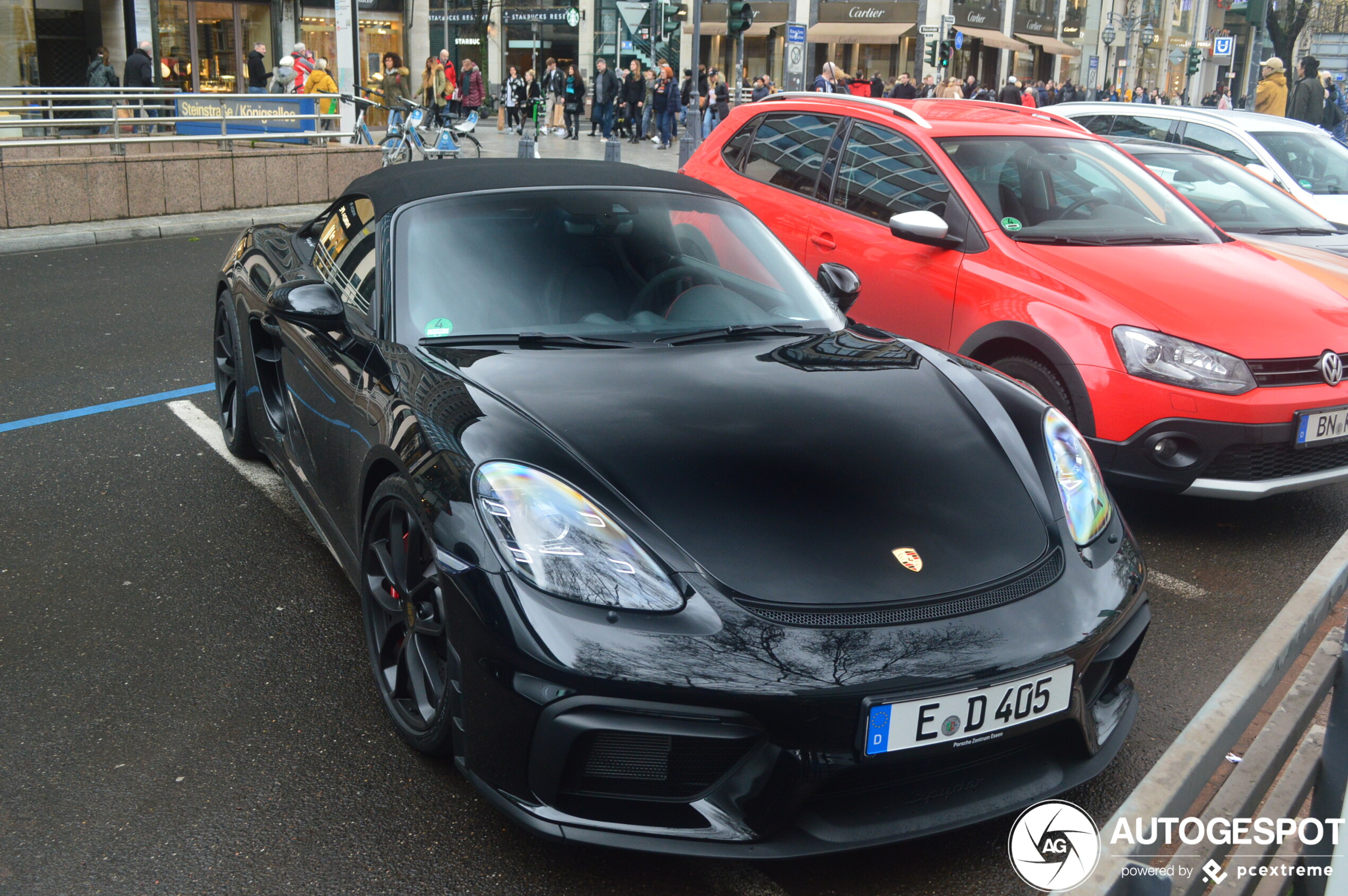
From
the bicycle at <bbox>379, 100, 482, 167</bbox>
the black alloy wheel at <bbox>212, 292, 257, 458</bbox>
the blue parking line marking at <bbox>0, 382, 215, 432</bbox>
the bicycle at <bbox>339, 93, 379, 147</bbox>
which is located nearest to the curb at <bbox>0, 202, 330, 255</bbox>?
the bicycle at <bbox>339, 93, 379, 147</bbox>

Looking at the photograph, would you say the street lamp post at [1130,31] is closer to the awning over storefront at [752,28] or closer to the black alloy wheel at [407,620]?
the awning over storefront at [752,28]

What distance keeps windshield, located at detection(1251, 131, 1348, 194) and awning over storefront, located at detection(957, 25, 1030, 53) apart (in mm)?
41881

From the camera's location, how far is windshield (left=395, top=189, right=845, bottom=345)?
11.1 ft

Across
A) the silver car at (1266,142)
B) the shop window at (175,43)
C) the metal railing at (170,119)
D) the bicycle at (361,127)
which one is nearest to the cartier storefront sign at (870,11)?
the shop window at (175,43)

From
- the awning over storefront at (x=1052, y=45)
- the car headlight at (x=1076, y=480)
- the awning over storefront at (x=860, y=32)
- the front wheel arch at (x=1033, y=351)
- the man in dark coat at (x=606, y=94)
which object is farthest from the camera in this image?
the awning over storefront at (x=1052, y=45)

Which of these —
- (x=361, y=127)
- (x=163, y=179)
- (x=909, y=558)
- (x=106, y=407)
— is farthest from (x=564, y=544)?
(x=361, y=127)

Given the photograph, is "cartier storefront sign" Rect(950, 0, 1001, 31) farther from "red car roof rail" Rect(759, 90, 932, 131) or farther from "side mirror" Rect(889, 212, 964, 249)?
"side mirror" Rect(889, 212, 964, 249)

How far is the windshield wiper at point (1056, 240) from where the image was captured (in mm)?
5160

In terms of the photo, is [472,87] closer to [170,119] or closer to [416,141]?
[416,141]

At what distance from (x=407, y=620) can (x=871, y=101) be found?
431 centimetres

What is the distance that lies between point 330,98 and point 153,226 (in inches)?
148

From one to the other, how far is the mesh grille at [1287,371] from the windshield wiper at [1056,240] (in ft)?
3.40

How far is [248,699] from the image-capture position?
10.5ft

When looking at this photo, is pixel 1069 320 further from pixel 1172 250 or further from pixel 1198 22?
pixel 1198 22
